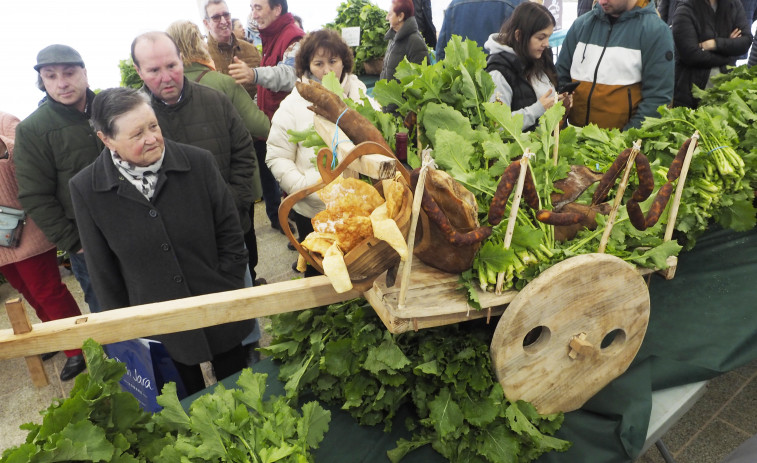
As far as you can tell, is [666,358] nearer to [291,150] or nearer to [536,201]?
[536,201]

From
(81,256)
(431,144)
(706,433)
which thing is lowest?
(706,433)

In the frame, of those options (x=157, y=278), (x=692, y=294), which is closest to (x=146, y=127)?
(x=157, y=278)

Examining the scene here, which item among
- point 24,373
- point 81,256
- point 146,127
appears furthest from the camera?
point 24,373

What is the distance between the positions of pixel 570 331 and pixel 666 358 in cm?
64

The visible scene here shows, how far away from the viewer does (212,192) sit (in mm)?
2279

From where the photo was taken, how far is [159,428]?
1.32 metres

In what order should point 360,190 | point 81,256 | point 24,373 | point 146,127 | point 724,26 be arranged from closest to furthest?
1. point 360,190
2. point 146,127
3. point 81,256
4. point 24,373
5. point 724,26

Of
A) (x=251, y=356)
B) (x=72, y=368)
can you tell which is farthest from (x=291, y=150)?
(x=72, y=368)

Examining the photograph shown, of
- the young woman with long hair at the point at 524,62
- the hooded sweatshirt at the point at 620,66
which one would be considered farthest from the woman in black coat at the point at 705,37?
the young woman with long hair at the point at 524,62

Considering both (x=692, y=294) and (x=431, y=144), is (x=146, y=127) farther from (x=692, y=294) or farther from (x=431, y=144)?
(x=692, y=294)

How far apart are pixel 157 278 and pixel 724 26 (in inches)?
196

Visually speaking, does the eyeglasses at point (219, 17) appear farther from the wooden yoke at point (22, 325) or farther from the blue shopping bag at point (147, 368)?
the wooden yoke at point (22, 325)

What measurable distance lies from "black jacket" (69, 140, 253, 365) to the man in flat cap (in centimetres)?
69

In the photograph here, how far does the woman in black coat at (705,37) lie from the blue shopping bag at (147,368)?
4641mm
